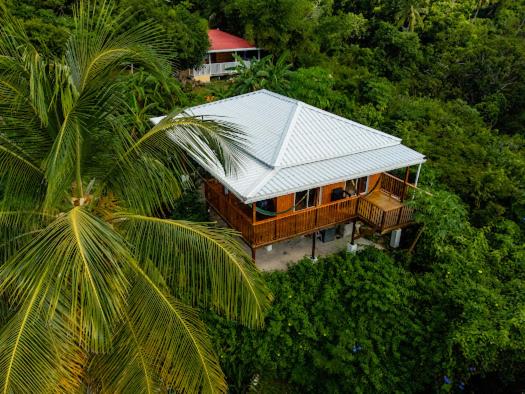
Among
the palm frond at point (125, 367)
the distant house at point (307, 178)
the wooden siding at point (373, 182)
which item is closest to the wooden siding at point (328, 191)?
the distant house at point (307, 178)

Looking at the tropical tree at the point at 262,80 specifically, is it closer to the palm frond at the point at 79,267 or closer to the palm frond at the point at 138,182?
the palm frond at the point at 138,182

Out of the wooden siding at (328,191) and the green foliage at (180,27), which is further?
the green foliage at (180,27)

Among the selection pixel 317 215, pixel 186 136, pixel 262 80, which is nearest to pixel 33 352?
pixel 186 136

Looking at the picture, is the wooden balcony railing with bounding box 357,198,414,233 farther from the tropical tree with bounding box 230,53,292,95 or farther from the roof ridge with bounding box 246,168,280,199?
the tropical tree with bounding box 230,53,292,95

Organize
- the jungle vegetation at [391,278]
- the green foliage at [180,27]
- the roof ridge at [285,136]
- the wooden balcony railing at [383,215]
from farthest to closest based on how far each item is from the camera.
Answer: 1. the green foliage at [180,27]
2. the wooden balcony railing at [383,215]
3. the roof ridge at [285,136]
4. the jungle vegetation at [391,278]

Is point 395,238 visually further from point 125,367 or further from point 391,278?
point 125,367

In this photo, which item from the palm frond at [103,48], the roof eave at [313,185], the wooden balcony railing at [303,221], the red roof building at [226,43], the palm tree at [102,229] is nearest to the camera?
the palm tree at [102,229]

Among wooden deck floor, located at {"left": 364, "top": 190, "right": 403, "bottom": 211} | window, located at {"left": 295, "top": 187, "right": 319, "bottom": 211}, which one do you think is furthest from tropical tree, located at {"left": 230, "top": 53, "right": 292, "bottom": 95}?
window, located at {"left": 295, "top": 187, "right": 319, "bottom": 211}
